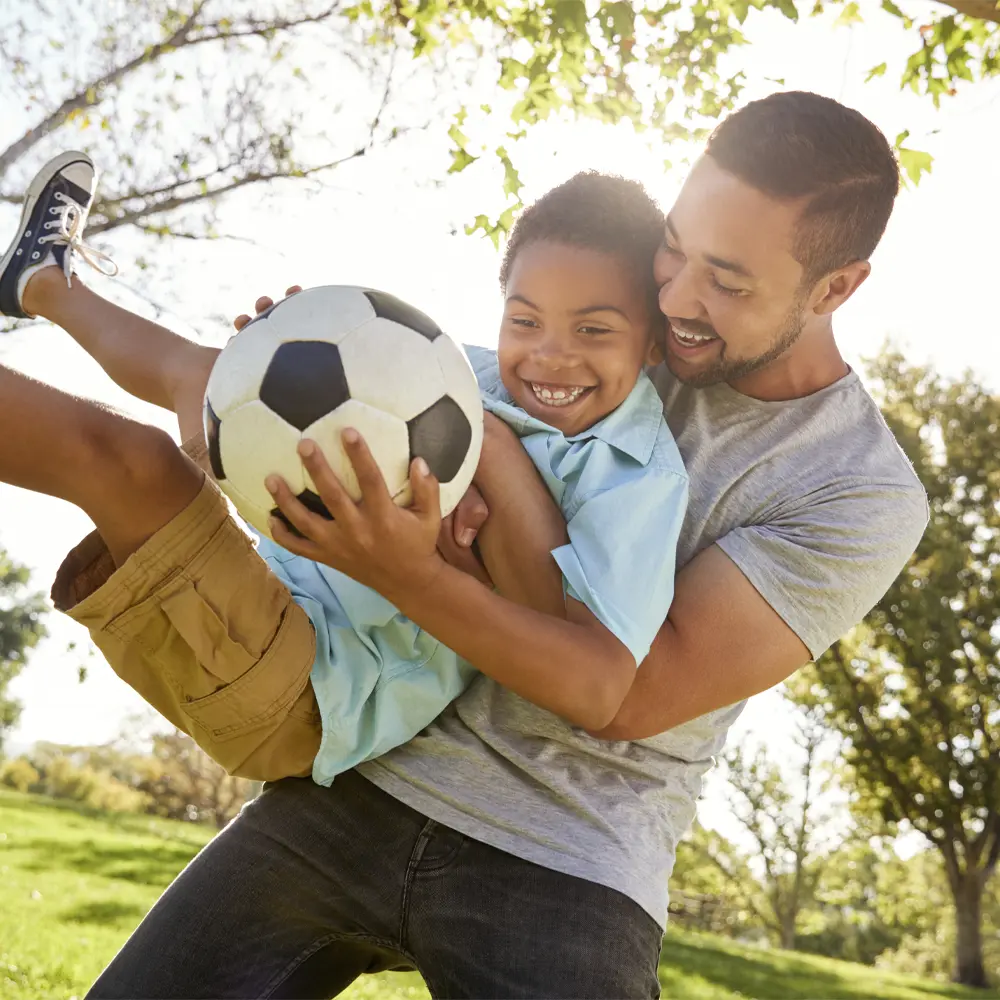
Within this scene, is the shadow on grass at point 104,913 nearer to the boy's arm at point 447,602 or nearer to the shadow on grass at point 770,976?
the shadow on grass at point 770,976

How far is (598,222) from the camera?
3180 millimetres

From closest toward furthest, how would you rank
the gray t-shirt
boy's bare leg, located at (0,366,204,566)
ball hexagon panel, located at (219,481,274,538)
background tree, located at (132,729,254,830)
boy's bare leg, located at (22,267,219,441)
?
1. boy's bare leg, located at (0,366,204,566)
2. ball hexagon panel, located at (219,481,274,538)
3. the gray t-shirt
4. boy's bare leg, located at (22,267,219,441)
5. background tree, located at (132,729,254,830)

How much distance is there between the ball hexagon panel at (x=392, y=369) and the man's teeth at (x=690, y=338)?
3.17ft

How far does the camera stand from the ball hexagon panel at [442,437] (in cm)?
225

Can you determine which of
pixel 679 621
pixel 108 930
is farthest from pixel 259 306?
pixel 108 930

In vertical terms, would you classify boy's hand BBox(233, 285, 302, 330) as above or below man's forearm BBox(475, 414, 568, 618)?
above

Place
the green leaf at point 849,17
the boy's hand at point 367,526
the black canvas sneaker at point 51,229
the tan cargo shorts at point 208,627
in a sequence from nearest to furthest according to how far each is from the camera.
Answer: the boy's hand at point 367,526 < the tan cargo shorts at point 208,627 < the black canvas sneaker at point 51,229 < the green leaf at point 849,17

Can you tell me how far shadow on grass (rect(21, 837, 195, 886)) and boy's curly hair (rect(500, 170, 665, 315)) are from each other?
36.3 ft

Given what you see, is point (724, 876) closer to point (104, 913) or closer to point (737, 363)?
point (104, 913)

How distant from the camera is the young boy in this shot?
2.28m

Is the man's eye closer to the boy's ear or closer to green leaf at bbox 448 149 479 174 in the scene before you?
the boy's ear

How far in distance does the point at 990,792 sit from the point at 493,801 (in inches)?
840

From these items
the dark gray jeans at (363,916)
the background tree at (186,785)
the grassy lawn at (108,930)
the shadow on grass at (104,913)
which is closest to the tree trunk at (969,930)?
the grassy lawn at (108,930)

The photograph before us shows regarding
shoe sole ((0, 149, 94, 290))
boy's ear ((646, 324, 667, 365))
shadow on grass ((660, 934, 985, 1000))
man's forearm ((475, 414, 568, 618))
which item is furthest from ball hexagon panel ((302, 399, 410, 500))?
A: shadow on grass ((660, 934, 985, 1000))
